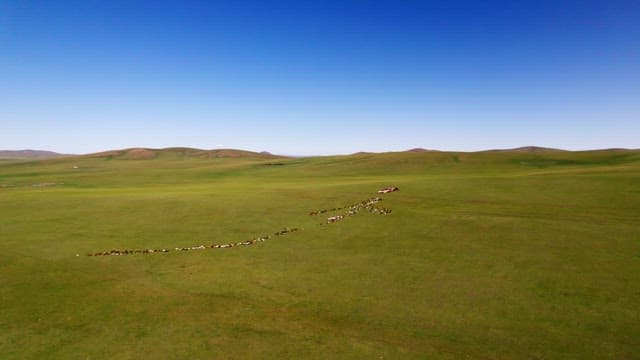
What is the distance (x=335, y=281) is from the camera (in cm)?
2275

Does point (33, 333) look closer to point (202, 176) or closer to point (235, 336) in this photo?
point (235, 336)

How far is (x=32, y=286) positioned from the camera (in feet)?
73.4

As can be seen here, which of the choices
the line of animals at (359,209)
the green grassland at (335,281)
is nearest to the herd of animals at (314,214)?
the line of animals at (359,209)

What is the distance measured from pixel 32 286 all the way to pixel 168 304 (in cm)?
788

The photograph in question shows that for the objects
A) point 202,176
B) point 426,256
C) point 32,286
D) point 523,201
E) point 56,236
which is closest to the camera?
point 32,286

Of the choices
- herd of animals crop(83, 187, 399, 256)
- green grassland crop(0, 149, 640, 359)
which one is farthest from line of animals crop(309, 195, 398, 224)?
green grassland crop(0, 149, 640, 359)

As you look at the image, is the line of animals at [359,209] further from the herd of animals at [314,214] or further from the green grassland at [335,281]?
the green grassland at [335,281]

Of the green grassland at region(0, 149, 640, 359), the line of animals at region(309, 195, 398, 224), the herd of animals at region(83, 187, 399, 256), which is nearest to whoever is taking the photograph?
the green grassland at region(0, 149, 640, 359)

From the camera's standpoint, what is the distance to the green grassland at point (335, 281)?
16.0 m

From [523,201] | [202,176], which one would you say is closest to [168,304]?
[523,201]

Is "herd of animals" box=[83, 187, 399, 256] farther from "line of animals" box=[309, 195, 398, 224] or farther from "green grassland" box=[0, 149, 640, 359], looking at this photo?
"green grassland" box=[0, 149, 640, 359]

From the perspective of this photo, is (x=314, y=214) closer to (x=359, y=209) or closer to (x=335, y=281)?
(x=359, y=209)

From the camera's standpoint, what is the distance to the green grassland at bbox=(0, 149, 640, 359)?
16.0m

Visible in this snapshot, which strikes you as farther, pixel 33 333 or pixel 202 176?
pixel 202 176
